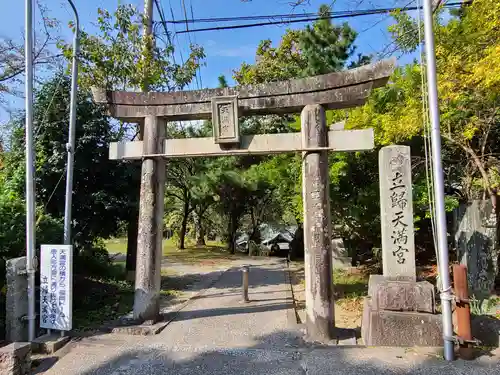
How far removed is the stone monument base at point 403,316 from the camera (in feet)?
15.6

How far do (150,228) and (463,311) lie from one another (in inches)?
189

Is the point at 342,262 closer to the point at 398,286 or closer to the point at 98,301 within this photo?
the point at 398,286

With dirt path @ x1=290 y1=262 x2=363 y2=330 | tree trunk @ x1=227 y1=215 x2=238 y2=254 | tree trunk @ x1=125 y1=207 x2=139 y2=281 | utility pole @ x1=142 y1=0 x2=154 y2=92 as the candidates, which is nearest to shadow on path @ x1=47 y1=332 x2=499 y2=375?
dirt path @ x1=290 y1=262 x2=363 y2=330

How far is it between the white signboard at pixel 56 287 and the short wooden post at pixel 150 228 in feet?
3.65

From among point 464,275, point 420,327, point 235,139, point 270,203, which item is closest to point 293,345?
point 420,327

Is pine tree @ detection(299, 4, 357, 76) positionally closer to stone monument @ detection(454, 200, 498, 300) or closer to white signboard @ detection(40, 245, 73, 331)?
stone monument @ detection(454, 200, 498, 300)

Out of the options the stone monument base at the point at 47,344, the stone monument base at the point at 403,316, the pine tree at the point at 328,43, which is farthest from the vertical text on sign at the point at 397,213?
the pine tree at the point at 328,43

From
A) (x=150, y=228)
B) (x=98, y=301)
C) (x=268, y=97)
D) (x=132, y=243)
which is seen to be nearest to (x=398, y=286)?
(x=268, y=97)

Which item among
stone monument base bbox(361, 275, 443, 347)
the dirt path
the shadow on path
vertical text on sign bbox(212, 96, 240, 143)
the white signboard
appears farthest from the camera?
the dirt path

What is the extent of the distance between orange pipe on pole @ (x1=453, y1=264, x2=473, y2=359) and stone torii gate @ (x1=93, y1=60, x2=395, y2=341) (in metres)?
1.70

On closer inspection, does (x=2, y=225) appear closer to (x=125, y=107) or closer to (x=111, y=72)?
(x=125, y=107)

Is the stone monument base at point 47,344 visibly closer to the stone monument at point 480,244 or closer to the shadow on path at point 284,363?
the shadow on path at point 284,363

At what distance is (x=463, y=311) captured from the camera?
174 inches

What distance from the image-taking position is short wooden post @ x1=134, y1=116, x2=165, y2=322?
19.7 feet
